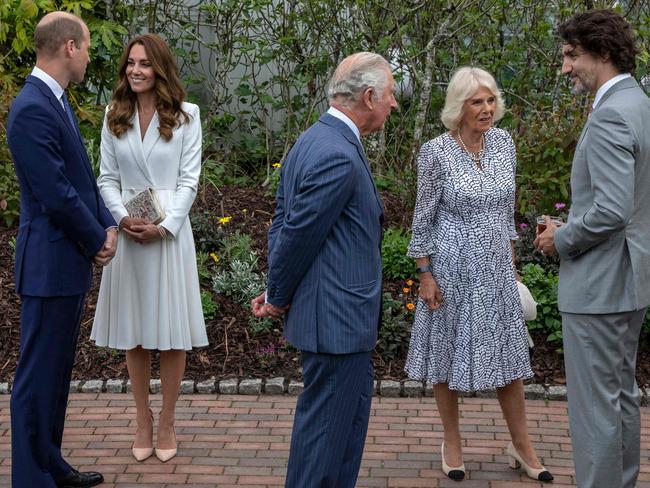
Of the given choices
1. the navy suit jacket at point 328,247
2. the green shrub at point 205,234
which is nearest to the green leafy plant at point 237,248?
the green shrub at point 205,234

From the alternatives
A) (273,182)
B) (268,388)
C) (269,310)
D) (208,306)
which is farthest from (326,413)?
(273,182)

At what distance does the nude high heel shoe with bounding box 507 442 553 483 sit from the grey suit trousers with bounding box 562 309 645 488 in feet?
2.22

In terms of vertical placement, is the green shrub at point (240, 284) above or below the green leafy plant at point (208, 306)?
above

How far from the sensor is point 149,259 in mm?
5367

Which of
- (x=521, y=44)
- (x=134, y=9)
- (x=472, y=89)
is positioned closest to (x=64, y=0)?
(x=134, y=9)

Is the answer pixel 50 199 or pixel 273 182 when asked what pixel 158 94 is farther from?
pixel 273 182

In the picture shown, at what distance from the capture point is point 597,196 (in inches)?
162

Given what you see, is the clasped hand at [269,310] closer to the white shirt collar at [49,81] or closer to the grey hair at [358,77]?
the grey hair at [358,77]

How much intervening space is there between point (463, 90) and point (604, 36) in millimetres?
947

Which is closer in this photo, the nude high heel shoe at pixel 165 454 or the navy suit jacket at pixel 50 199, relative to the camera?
the navy suit jacket at pixel 50 199

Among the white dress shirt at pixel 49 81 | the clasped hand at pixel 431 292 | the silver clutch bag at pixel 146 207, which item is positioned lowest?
the clasped hand at pixel 431 292

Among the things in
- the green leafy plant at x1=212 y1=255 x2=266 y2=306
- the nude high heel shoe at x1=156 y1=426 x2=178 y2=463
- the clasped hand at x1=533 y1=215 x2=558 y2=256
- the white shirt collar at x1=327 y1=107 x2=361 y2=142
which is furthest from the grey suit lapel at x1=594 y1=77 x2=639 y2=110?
the green leafy plant at x1=212 y1=255 x2=266 y2=306

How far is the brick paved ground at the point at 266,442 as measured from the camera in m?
5.23

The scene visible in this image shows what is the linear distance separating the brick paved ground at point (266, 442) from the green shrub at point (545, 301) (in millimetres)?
638
